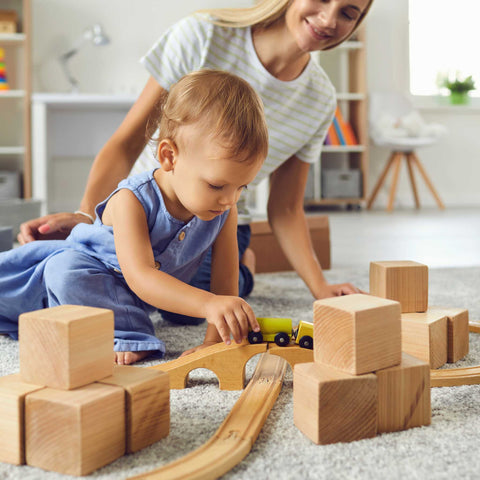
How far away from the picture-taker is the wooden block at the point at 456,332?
0.86m

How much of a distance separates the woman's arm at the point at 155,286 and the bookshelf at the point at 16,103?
3.03m

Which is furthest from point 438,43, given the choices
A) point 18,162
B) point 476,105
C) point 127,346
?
point 127,346

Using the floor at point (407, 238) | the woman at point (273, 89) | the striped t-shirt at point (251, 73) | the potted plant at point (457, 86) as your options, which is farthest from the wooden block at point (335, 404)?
the potted plant at point (457, 86)

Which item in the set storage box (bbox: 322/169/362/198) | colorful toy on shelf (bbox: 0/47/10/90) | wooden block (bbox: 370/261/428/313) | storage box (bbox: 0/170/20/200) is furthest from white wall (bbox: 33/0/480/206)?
wooden block (bbox: 370/261/428/313)

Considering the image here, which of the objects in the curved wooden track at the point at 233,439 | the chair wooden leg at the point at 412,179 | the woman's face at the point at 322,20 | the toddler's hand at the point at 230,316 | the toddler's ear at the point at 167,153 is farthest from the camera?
the chair wooden leg at the point at 412,179

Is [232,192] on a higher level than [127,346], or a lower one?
higher

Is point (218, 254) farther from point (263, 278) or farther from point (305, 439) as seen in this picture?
point (263, 278)

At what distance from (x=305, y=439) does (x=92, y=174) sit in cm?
Answer: 73

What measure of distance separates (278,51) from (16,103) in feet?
11.2

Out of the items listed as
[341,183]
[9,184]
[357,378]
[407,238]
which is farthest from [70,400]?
[341,183]

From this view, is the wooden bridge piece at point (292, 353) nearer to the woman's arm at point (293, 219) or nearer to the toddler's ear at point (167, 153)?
the toddler's ear at point (167, 153)

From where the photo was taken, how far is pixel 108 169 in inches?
45.6

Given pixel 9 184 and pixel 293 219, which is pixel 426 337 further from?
pixel 9 184

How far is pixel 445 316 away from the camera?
2.81 ft
